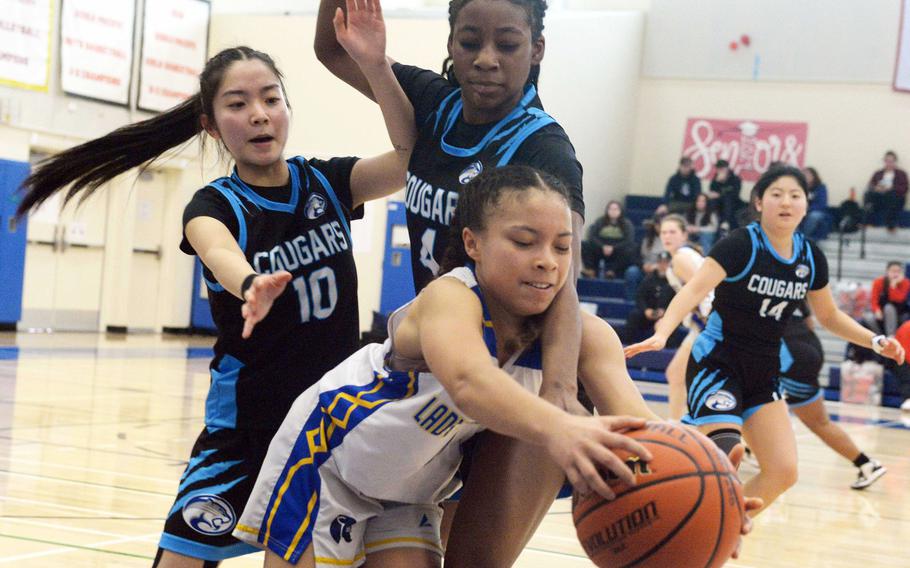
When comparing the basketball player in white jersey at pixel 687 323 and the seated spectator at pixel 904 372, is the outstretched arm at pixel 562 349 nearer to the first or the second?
the basketball player in white jersey at pixel 687 323

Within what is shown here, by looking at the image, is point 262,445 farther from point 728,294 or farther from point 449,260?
point 728,294

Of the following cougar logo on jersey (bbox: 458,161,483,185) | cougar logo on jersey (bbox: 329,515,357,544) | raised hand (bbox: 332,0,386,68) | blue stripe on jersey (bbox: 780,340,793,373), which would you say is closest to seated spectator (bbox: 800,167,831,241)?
blue stripe on jersey (bbox: 780,340,793,373)

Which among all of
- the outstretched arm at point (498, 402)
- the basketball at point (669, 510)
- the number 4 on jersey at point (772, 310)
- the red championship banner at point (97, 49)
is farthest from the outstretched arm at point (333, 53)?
the red championship banner at point (97, 49)

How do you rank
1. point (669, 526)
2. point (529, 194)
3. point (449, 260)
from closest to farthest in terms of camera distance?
point (669, 526)
point (529, 194)
point (449, 260)

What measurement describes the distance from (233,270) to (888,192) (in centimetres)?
1559

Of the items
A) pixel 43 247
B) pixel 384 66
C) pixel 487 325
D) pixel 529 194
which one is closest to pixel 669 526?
pixel 487 325

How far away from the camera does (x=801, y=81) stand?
18.5 metres

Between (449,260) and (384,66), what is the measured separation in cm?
77

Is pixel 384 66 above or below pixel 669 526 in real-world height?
above

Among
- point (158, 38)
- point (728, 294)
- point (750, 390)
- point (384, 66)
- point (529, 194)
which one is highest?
point (158, 38)

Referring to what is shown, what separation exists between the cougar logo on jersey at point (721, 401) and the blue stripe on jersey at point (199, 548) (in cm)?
275

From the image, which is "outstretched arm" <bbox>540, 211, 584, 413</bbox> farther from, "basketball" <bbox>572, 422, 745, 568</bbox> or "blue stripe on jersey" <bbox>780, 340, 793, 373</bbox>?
"blue stripe on jersey" <bbox>780, 340, 793, 373</bbox>

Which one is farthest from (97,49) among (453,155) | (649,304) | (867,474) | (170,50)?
(453,155)

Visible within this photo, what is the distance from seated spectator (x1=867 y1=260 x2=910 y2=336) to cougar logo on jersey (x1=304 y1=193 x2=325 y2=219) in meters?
12.0
